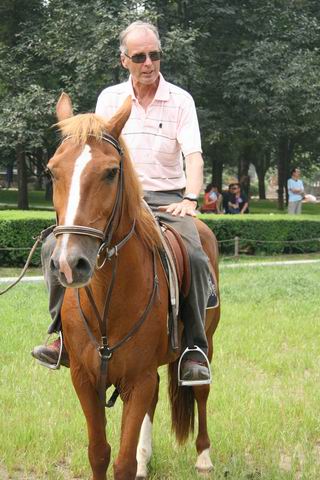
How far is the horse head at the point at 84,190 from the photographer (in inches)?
116

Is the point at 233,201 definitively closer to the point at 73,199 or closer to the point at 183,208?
the point at 183,208

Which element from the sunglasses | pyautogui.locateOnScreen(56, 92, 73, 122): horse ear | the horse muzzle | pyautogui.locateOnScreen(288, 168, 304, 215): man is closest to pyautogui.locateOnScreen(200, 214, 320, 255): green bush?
pyautogui.locateOnScreen(288, 168, 304, 215): man

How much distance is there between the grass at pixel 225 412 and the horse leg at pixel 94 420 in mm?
756

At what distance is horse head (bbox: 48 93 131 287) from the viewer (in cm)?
296

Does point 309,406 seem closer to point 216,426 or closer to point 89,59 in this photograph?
point 216,426

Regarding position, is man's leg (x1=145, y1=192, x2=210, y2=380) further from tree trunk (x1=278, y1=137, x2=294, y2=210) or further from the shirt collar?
tree trunk (x1=278, y1=137, x2=294, y2=210)

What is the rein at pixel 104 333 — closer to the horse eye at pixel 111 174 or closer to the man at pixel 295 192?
the horse eye at pixel 111 174

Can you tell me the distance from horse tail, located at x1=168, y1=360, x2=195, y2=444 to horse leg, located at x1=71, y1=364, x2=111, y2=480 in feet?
3.75

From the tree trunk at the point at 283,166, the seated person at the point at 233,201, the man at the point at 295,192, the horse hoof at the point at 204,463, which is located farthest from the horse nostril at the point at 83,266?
the tree trunk at the point at 283,166

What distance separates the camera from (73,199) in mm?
3090

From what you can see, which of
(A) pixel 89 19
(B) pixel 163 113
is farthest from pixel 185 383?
(A) pixel 89 19

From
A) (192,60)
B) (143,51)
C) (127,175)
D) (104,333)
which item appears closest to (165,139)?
(143,51)

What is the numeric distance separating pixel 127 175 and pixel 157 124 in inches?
43.3

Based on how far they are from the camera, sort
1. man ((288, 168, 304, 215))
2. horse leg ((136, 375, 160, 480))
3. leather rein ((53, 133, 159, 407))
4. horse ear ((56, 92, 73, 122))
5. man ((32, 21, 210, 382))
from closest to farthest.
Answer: leather rein ((53, 133, 159, 407)) < horse ear ((56, 92, 73, 122)) < man ((32, 21, 210, 382)) < horse leg ((136, 375, 160, 480)) < man ((288, 168, 304, 215))
